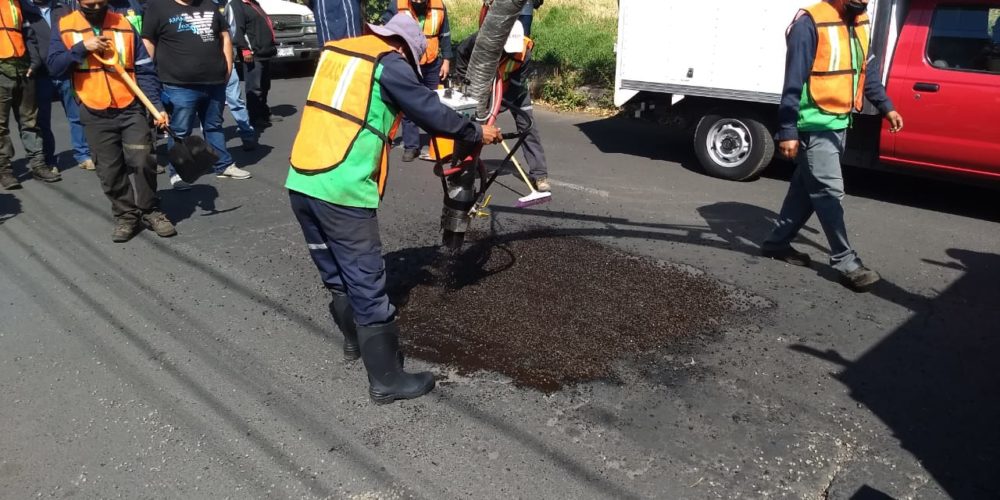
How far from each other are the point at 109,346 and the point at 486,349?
217 centimetres

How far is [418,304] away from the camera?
4.68m

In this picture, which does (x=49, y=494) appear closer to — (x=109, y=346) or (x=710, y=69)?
(x=109, y=346)

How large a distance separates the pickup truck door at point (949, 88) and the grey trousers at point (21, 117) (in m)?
8.27

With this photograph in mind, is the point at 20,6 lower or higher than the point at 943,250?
higher

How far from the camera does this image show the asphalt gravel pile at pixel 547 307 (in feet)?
13.1

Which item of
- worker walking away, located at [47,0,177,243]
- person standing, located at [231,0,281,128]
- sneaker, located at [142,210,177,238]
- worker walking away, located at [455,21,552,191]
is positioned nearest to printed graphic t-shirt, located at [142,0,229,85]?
worker walking away, located at [47,0,177,243]

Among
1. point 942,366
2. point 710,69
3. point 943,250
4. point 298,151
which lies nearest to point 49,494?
point 298,151

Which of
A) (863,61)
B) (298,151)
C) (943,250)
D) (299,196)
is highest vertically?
(863,61)

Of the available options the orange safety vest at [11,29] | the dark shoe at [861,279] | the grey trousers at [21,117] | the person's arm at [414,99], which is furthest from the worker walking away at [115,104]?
the dark shoe at [861,279]

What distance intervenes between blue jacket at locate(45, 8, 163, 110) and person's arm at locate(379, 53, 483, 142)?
3.45 meters

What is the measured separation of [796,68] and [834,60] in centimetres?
25

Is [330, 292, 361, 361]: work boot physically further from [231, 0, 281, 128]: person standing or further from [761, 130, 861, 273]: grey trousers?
[231, 0, 281, 128]: person standing

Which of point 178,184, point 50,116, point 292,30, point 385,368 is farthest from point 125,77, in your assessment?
point 292,30

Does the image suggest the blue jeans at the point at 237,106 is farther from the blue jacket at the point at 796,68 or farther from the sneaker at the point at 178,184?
the blue jacket at the point at 796,68
